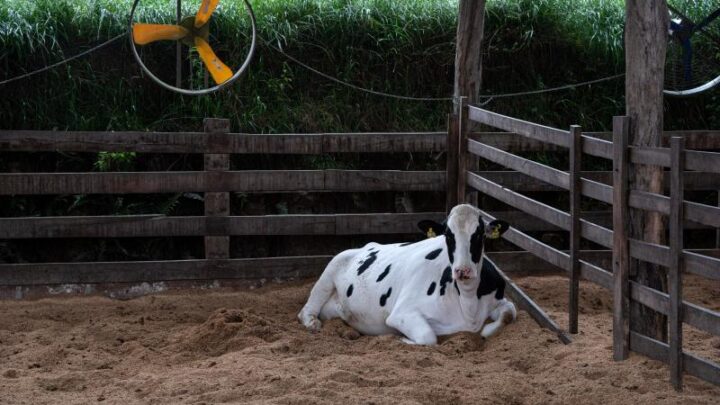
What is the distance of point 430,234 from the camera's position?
826 centimetres

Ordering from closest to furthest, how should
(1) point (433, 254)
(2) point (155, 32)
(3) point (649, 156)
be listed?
(3) point (649, 156) < (1) point (433, 254) < (2) point (155, 32)

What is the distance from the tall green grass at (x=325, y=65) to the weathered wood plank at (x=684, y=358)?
19.6 ft

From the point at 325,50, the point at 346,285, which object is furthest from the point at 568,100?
the point at 346,285

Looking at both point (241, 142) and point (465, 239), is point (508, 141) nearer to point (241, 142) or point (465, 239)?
point (241, 142)

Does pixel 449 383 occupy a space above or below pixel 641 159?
below

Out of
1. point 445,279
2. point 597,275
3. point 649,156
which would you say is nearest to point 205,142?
point 445,279

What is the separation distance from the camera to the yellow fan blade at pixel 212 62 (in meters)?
9.52

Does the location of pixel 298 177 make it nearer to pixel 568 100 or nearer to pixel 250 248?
pixel 250 248

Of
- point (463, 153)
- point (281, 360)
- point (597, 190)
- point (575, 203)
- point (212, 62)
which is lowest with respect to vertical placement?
point (281, 360)

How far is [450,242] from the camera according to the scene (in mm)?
7574

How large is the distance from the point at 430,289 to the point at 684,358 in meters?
2.53

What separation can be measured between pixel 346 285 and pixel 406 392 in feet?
9.43

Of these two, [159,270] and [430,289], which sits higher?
[430,289]

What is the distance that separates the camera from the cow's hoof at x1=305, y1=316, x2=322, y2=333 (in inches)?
328
